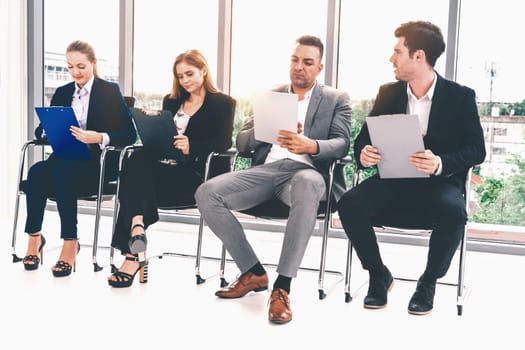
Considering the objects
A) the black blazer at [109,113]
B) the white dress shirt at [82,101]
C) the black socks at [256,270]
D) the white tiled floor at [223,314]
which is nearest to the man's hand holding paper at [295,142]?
the black socks at [256,270]

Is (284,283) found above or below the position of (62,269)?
above

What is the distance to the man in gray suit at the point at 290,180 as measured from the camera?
268cm

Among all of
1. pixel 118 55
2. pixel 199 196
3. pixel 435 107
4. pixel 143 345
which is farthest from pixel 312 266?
pixel 118 55

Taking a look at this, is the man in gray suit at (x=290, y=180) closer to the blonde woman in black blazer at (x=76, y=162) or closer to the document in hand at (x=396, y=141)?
the document in hand at (x=396, y=141)

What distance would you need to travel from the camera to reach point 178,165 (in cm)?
318

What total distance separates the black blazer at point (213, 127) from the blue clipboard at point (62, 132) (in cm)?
57

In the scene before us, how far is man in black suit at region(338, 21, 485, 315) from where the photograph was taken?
8.66ft

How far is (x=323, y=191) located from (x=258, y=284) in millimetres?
538

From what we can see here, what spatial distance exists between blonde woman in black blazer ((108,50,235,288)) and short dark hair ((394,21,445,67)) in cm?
96

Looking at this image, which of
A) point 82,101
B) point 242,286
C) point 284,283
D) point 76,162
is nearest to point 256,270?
point 242,286

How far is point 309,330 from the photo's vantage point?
2.45 meters

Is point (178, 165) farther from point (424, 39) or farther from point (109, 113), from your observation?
point (424, 39)

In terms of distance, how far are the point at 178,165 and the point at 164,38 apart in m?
1.68

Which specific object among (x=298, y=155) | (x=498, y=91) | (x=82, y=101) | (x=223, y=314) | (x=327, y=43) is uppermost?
(x=327, y=43)
